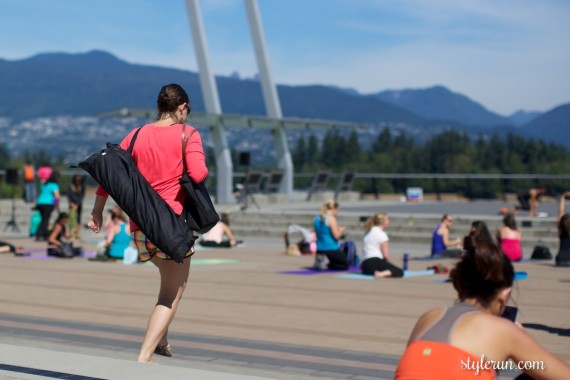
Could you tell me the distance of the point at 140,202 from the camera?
21.9ft

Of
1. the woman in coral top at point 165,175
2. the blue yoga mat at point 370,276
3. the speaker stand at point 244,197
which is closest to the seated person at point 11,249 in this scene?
the blue yoga mat at point 370,276

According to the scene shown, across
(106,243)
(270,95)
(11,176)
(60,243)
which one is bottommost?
(60,243)

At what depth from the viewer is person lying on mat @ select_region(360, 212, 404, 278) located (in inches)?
625

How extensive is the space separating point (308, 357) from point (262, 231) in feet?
58.2

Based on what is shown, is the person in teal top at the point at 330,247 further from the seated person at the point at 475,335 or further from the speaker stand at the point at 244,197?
the speaker stand at the point at 244,197

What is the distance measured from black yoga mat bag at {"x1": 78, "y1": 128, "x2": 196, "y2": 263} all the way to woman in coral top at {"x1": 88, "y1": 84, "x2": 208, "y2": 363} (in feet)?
0.45

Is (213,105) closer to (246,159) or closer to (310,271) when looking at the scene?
(246,159)

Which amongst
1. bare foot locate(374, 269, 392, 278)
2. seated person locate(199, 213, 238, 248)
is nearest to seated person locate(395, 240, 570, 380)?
bare foot locate(374, 269, 392, 278)

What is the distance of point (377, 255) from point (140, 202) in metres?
9.74

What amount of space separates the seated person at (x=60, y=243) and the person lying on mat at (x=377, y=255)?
216 inches

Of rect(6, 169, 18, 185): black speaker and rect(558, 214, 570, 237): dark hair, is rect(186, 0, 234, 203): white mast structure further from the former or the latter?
rect(558, 214, 570, 237): dark hair

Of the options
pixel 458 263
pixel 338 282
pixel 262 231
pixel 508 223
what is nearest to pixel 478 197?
pixel 262 231

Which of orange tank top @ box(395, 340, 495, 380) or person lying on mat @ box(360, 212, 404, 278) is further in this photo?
person lying on mat @ box(360, 212, 404, 278)

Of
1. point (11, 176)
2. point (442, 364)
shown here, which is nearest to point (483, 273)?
point (442, 364)
